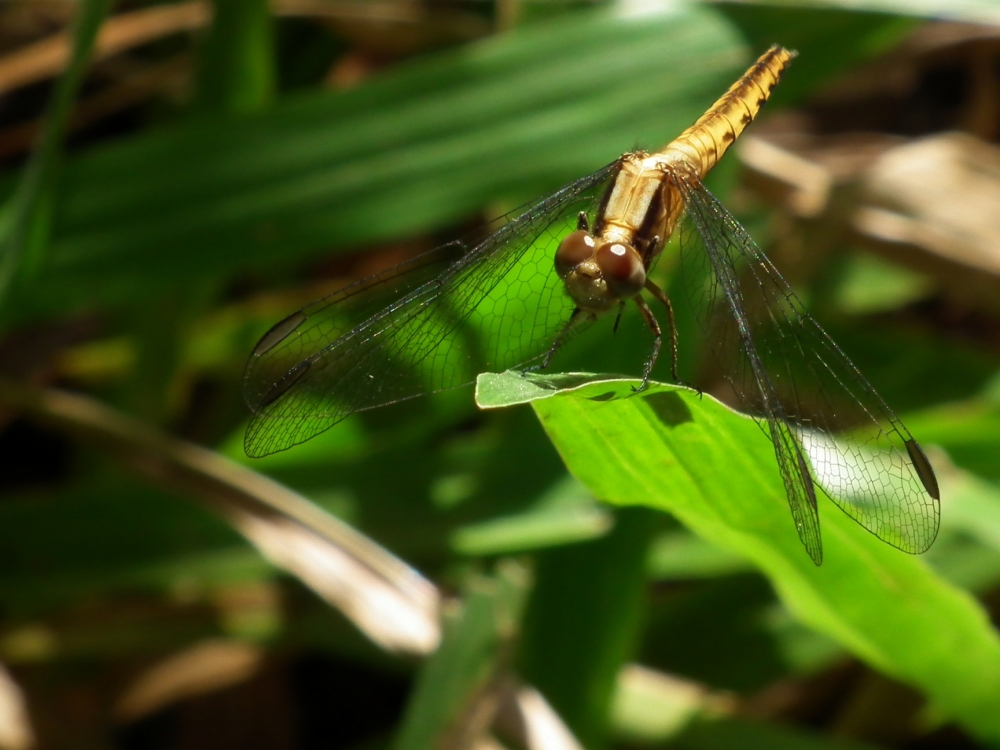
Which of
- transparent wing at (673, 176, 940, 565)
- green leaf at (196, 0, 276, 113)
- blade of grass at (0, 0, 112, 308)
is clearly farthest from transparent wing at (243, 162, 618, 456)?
green leaf at (196, 0, 276, 113)

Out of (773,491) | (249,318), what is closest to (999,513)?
(773,491)

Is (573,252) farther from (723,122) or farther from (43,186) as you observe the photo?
(43,186)

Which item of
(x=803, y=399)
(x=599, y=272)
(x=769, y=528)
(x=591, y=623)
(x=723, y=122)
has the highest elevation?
(x=723, y=122)

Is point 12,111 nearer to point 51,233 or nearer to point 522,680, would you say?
point 51,233

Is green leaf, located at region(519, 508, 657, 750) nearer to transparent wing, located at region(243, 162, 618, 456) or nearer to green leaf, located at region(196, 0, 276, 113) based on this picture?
transparent wing, located at region(243, 162, 618, 456)

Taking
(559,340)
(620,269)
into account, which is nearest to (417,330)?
(559,340)

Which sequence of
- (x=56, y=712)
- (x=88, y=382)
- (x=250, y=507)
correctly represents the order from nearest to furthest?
(x=250, y=507)
(x=56, y=712)
(x=88, y=382)
